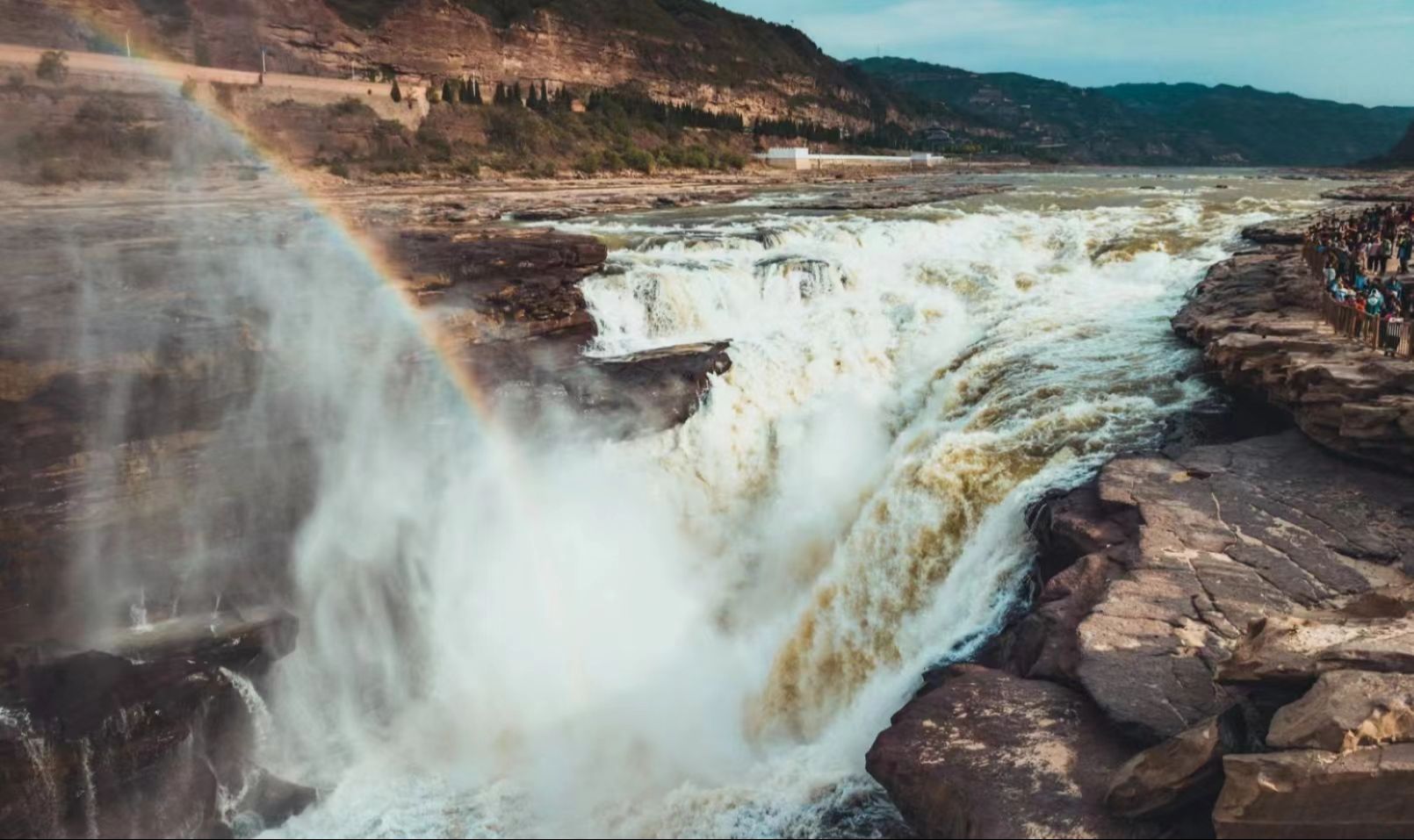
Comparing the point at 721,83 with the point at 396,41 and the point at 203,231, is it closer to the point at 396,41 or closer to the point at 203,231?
the point at 396,41

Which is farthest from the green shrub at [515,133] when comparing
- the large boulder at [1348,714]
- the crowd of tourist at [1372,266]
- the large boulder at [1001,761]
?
the large boulder at [1348,714]

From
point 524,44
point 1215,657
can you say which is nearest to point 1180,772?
point 1215,657

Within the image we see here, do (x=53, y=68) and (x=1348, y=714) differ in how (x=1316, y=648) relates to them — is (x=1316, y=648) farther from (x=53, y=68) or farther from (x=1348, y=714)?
(x=53, y=68)

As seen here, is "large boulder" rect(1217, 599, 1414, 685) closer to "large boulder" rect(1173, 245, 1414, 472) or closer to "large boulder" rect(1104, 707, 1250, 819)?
"large boulder" rect(1104, 707, 1250, 819)

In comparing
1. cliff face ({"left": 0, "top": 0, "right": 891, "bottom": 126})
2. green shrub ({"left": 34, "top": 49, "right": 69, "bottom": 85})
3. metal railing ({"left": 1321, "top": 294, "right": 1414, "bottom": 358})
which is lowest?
metal railing ({"left": 1321, "top": 294, "right": 1414, "bottom": 358})

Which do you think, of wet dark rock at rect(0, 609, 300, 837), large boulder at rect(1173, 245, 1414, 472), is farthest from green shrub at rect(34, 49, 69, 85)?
large boulder at rect(1173, 245, 1414, 472)

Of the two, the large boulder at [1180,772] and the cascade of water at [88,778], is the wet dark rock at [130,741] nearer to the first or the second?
the cascade of water at [88,778]

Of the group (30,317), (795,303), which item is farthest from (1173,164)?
(30,317)

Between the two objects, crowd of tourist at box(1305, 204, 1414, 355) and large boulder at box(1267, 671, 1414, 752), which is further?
crowd of tourist at box(1305, 204, 1414, 355)
